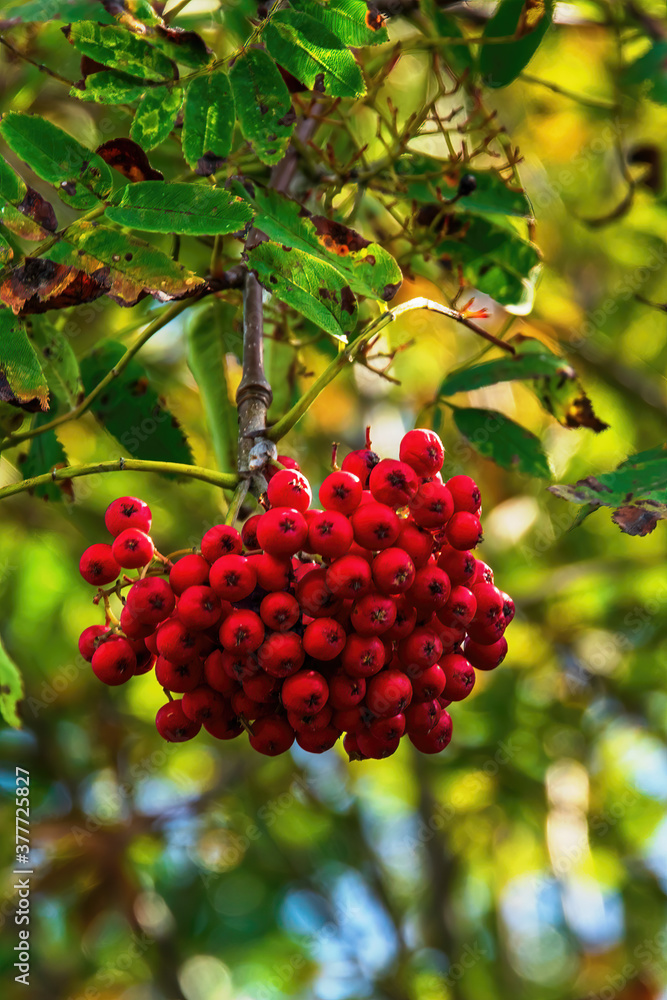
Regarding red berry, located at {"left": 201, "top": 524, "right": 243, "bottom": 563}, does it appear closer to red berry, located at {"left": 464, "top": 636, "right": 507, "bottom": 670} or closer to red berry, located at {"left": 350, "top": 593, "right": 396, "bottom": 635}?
red berry, located at {"left": 350, "top": 593, "right": 396, "bottom": 635}

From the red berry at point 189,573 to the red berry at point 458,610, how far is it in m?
0.38

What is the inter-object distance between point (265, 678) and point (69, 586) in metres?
2.95

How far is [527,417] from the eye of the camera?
14.0ft

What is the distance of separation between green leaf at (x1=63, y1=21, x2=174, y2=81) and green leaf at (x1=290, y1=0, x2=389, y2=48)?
0.27 metres

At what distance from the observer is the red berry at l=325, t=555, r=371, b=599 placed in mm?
1282

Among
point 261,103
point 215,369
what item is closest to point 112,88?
point 261,103

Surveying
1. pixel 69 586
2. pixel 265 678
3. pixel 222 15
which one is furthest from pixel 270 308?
pixel 69 586

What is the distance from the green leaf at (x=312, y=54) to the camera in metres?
1.56

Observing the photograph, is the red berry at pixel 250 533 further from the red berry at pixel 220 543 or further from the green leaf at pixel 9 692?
the green leaf at pixel 9 692

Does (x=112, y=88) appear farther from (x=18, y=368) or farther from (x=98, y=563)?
(x=98, y=563)

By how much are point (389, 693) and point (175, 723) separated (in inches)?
14.2

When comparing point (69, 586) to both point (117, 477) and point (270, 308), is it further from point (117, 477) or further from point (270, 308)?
point (270, 308)

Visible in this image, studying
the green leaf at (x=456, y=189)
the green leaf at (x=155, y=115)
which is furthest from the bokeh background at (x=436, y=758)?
the green leaf at (x=155, y=115)

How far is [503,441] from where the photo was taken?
2006mm
